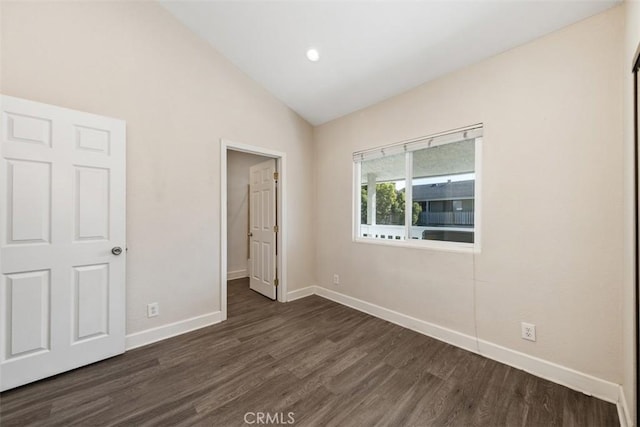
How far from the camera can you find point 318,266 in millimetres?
3846

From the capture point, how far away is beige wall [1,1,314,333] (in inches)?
78.1

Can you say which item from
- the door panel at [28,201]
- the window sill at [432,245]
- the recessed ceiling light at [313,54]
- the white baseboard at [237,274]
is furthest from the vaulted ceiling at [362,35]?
the white baseboard at [237,274]

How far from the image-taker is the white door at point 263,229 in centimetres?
359

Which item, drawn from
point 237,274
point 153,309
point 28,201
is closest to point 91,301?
point 153,309

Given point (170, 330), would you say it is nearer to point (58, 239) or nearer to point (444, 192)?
point (58, 239)

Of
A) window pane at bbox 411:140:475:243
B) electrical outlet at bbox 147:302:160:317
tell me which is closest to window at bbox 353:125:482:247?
window pane at bbox 411:140:475:243

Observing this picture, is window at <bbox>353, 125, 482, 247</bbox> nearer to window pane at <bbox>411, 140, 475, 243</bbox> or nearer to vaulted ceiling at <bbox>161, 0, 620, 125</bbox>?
window pane at <bbox>411, 140, 475, 243</bbox>

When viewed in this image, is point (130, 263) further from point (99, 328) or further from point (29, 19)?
point (29, 19)

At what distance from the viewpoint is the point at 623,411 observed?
5.05 ft

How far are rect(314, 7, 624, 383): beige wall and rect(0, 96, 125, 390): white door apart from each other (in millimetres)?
2836

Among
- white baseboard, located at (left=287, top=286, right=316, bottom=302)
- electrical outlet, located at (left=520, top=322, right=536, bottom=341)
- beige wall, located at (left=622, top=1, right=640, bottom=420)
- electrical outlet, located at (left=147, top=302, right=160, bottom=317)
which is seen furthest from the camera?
white baseboard, located at (left=287, top=286, right=316, bottom=302)

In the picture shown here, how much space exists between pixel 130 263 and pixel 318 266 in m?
2.31

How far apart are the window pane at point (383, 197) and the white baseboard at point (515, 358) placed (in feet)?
2.98

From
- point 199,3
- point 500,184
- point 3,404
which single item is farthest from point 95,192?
point 500,184
